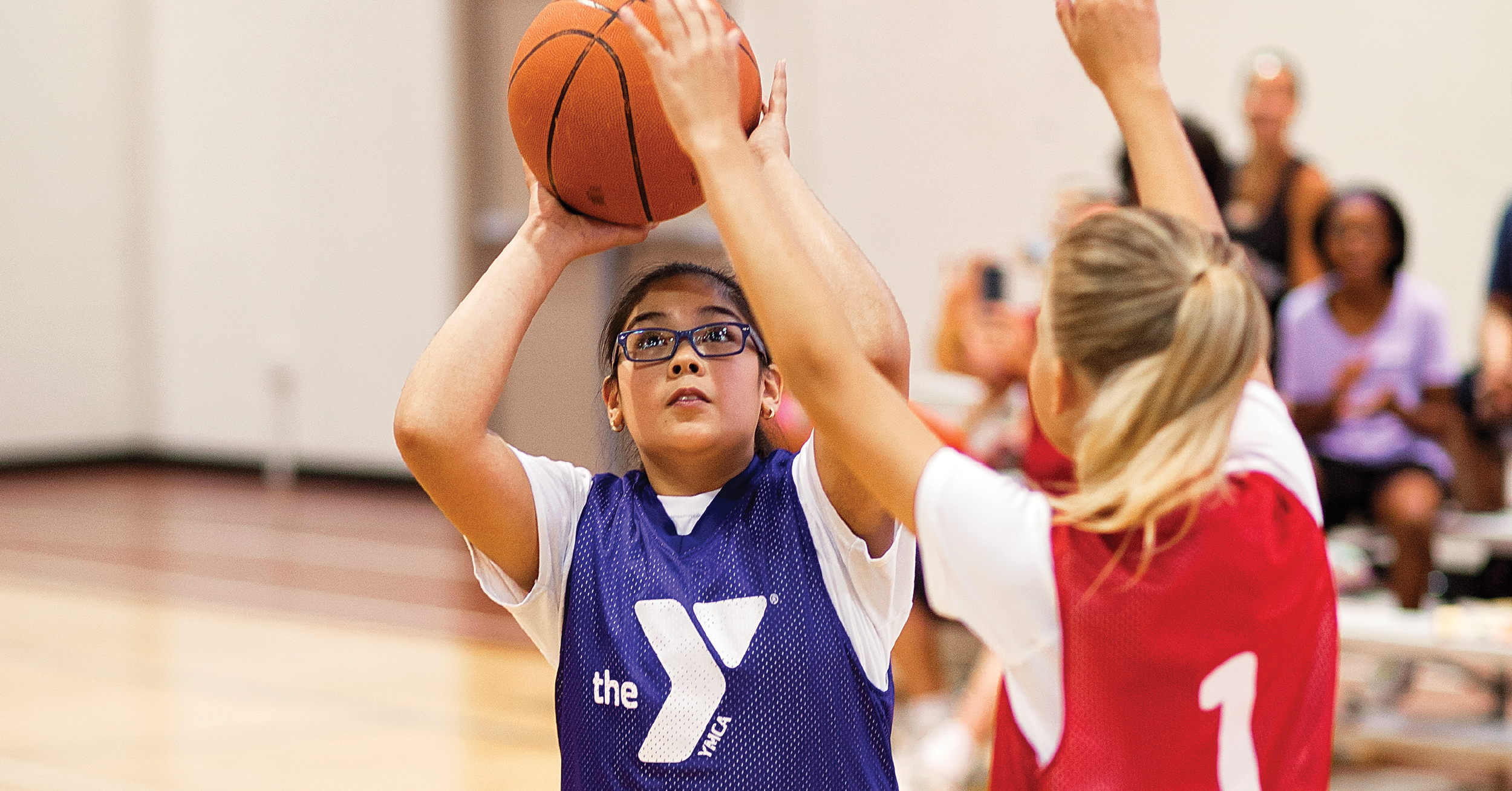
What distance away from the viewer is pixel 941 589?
1288 mm

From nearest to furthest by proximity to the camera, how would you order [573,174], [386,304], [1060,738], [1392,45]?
[1060,738]
[573,174]
[1392,45]
[386,304]

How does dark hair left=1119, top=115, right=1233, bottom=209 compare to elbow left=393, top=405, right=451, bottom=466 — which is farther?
dark hair left=1119, top=115, right=1233, bottom=209

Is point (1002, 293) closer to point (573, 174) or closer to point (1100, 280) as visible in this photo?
point (573, 174)

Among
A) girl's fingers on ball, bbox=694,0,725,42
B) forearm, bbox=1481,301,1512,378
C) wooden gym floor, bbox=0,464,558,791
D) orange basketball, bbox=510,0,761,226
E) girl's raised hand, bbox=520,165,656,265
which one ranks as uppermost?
girl's fingers on ball, bbox=694,0,725,42

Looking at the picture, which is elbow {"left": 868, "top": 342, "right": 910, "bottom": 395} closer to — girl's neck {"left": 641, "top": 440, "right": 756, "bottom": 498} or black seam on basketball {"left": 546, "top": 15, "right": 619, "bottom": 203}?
girl's neck {"left": 641, "top": 440, "right": 756, "bottom": 498}

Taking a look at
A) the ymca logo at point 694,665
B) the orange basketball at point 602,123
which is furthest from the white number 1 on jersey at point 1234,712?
the orange basketball at point 602,123

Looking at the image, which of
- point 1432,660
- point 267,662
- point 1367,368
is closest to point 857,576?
point 1432,660

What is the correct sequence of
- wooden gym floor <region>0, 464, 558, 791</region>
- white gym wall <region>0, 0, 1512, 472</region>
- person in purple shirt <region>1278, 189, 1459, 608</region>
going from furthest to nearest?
1. white gym wall <region>0, 0, 1512, 472</region>
2. wooden gym floor <region>0, 464, 558, 791</region>
3. person in purple shirt <region>1278, 189, 1459, 608</region>

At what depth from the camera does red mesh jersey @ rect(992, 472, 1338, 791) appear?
1238 millimetres

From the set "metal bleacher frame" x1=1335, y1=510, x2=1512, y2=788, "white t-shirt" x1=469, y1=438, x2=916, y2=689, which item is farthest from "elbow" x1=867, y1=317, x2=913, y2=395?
"metal bleacher frame" x1=1335, y1=510, x2=1512, y2=788

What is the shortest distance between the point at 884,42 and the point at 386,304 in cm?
401

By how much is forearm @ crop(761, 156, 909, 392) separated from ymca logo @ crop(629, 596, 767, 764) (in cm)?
30

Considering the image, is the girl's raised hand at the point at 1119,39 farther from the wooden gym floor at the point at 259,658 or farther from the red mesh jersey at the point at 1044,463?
the wooden gym floor at the point at 259,658

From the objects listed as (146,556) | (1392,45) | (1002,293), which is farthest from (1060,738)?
(146,556)
